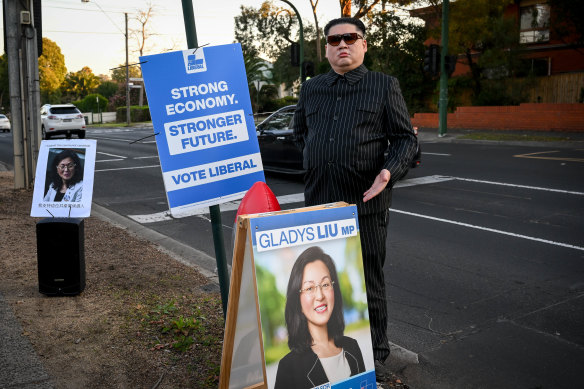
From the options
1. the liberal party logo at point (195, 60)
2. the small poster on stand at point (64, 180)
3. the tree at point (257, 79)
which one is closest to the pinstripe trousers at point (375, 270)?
the liberal party logo at point (195, 60)

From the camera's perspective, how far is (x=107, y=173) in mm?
14180

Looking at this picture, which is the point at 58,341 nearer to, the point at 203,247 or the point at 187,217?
the point at 203,247

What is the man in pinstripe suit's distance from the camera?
3.14 m

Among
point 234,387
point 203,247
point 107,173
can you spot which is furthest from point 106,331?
point 107,173

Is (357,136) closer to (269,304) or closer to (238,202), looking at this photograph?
(269,304)

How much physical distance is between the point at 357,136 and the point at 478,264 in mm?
3340

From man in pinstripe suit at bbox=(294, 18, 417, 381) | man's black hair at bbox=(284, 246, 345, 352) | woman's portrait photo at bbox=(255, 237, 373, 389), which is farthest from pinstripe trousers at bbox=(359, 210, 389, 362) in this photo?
man's black hair at bbox=(284, 246, 345, 352)

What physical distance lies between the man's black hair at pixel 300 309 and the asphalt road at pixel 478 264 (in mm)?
1058

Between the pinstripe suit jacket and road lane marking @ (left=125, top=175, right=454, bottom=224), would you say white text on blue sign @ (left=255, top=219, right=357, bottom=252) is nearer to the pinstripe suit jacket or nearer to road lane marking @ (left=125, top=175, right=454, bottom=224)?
the pinstripe suit jacket

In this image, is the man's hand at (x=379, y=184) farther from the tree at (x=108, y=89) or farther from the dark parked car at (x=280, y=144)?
the tree at (x=108, y=89)

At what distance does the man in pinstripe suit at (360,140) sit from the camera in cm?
314

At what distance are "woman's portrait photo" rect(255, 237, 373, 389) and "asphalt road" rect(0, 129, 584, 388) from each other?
0.96 metres

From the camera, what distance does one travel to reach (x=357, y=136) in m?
3.13

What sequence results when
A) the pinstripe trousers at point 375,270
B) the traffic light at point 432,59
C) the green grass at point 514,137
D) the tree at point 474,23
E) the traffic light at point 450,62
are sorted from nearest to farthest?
the pinstripe trousers at point 375,270 < the green grass at point 514,137 < the traffic light at point 432,59 < the traffic light at point 450,62 < the tree at point 474,23
